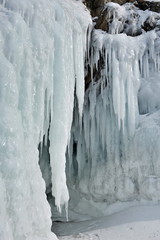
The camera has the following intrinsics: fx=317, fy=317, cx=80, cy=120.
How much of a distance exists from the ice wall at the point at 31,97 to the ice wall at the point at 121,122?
1623mm

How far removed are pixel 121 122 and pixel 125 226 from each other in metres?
2.96

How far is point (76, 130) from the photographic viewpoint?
10.1 meters

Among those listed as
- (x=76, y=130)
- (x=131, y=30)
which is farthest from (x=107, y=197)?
(x=131, y=30)

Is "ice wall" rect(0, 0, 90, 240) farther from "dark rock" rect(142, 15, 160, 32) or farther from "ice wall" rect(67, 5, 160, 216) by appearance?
"dark rock" rect(142, 15, 160, 32)

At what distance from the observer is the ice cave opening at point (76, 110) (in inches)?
193

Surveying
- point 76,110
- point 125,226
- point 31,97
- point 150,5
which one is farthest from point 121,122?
point 31,97

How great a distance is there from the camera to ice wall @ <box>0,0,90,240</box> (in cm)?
465

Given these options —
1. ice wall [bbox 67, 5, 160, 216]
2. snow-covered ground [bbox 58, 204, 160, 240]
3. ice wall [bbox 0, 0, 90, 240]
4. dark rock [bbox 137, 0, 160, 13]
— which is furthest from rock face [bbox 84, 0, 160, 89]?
snow-covered ground [bbox 58, 204, 160, 240]

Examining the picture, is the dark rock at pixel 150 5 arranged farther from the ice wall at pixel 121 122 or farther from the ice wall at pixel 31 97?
the ice wall at pixel 31 97

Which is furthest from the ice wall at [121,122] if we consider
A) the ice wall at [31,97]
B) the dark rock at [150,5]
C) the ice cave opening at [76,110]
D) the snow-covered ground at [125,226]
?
the ice wall at [31,97]

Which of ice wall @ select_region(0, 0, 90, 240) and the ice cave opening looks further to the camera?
the ice cave opening

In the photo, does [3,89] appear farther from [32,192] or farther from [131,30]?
[131,30]

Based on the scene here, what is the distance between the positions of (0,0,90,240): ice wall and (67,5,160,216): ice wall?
63.9 inches

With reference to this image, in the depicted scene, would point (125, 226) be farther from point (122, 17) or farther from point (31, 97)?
point (122, 17)
